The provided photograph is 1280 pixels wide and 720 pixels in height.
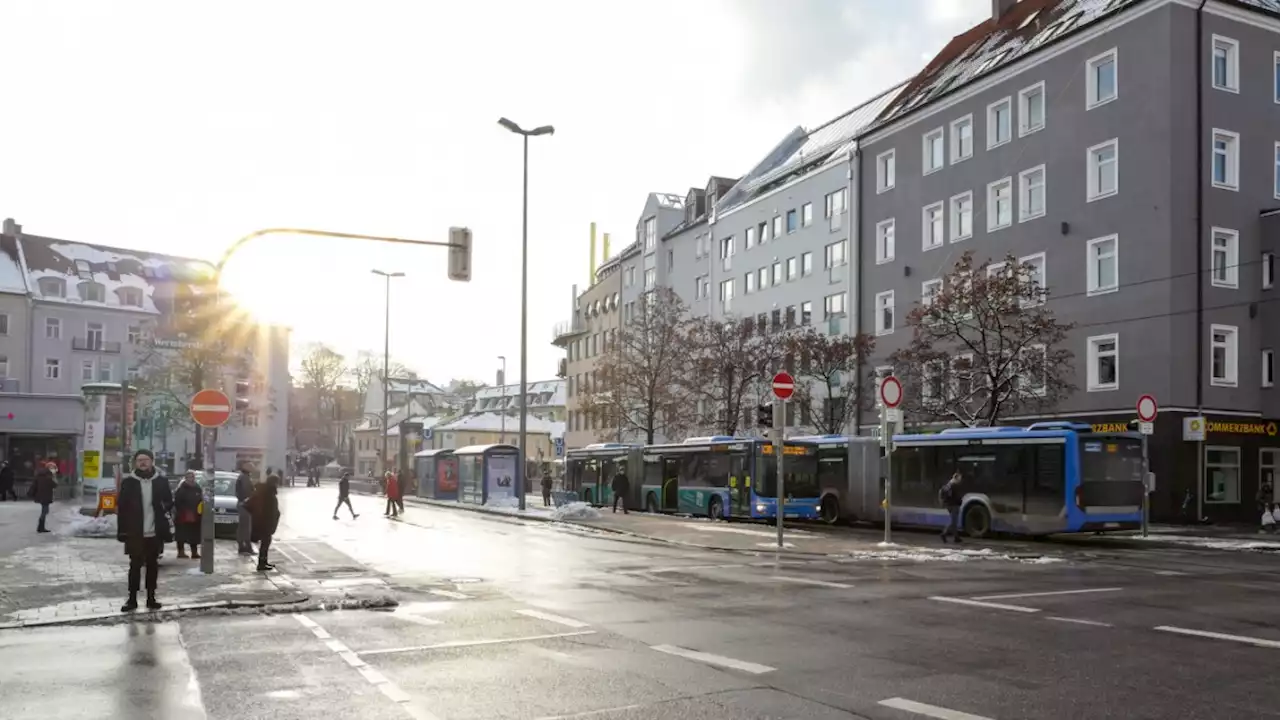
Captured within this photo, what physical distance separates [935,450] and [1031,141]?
16.6 m

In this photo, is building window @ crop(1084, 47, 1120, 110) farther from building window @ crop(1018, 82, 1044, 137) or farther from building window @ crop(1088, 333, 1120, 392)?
building window @ crop(1088, 333, 1120, 392)

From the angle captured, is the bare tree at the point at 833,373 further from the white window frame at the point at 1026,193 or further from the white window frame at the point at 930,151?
the white window frame at the point at 1026,193

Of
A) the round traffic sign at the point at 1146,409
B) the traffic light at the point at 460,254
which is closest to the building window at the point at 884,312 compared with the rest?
the round traffic sign at the point at 1146,409

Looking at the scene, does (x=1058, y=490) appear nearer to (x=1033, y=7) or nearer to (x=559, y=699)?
(x=559, y=699)

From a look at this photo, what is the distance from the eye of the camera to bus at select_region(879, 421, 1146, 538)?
25797mm

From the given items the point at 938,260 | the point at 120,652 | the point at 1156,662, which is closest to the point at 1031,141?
the point at 938,260

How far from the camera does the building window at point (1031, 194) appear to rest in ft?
133

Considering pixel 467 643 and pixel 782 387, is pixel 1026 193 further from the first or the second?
pixel 467 643

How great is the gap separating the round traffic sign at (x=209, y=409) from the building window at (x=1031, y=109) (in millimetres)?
32481

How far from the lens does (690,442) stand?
1572 inches

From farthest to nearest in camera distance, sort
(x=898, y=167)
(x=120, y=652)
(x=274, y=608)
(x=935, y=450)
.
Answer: (x=898, y=167)
(x=935, y=450)
(x=274, y=608)
(x=120, y=652)

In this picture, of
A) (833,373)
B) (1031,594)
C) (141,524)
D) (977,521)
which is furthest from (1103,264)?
(141,524)

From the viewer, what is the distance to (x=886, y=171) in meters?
50.5

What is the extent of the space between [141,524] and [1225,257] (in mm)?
33811
